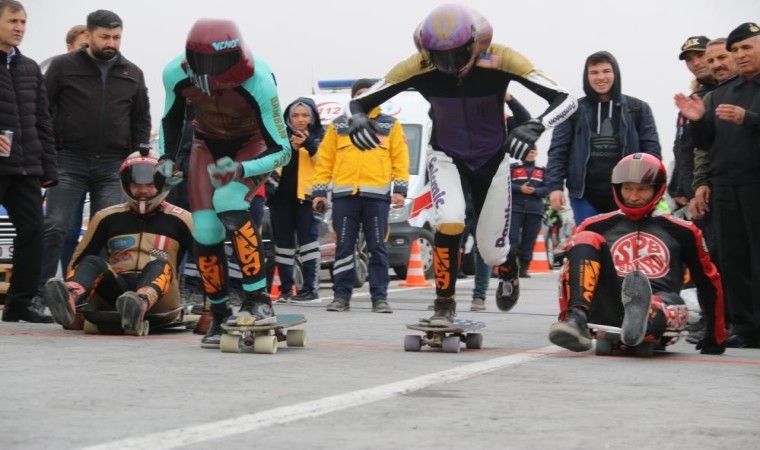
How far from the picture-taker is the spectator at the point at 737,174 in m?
9.63

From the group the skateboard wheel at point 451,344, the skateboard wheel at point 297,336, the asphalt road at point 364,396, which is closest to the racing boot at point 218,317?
the asphalt road at point 364,396

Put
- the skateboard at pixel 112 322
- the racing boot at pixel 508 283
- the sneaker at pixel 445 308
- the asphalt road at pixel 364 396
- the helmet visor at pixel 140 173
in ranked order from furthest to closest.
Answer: the racing boot at pixel 508 283
the helmet visor at pixel 140 173
the skateboard at pixel 112 322
the sneaker at pixel 445 308
the asphalt road at pixel 364 396

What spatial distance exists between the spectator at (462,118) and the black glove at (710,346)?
4.50ft

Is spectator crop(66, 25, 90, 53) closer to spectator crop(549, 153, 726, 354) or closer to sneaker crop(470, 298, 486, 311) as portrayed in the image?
sneaker crop(470, 298, 486, 311)

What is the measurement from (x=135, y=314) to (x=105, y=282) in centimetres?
63

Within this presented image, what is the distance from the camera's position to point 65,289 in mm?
9094

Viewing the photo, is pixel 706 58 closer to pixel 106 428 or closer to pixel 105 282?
pixel 105 282

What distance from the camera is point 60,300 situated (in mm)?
9125

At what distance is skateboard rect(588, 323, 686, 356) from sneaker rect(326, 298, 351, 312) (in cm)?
482

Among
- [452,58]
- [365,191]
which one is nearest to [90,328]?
[452,58]

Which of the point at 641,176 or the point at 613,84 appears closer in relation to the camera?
the point at 641,176

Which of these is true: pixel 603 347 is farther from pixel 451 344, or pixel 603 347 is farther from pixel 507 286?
pixel 507 286

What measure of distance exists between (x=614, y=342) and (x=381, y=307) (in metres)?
4.76

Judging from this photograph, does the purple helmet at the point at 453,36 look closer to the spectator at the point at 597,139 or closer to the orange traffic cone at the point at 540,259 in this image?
the spectator at the point at 597,139
